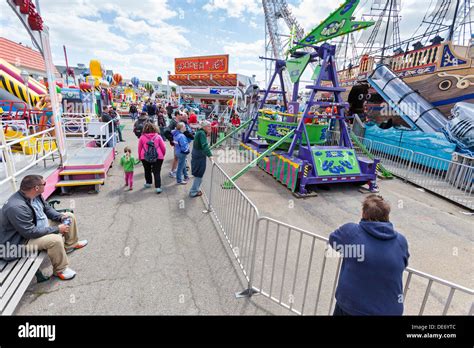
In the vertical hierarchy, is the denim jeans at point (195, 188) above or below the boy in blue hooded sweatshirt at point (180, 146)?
below

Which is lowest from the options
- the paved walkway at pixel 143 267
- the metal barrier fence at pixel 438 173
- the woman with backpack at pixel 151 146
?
the paved walkway at pixel 143 267

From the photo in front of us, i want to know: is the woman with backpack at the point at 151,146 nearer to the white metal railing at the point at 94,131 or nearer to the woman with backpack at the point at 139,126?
the white metal railing at the point at 94,131

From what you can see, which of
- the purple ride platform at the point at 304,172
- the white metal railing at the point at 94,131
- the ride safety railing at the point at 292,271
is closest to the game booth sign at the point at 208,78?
the white metal railing at the point at 94,131

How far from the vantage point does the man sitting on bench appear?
2604mm

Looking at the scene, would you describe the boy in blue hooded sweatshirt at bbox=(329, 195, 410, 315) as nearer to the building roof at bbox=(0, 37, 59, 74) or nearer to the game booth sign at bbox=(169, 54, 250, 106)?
the building roof at bbox=(0, 37, 59, 74)

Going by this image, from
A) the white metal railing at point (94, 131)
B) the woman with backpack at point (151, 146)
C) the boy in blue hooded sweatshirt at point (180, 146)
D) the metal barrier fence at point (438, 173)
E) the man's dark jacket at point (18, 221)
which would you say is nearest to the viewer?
the man's dark jacket at point (18, 221)

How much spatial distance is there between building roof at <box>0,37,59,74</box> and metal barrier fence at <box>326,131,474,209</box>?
70.8ft

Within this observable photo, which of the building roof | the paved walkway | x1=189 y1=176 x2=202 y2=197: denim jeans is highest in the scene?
the building roof

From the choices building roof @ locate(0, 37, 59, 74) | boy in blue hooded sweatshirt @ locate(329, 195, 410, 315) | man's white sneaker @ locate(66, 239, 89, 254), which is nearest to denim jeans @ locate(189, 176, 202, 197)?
man's white sneaker @ locate(66, 239, 89, 254)

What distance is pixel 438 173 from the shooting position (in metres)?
7.63

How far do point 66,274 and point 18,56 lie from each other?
21109mm

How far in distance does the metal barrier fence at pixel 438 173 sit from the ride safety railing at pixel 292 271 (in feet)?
15.2

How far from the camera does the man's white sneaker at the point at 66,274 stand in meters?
2.94
